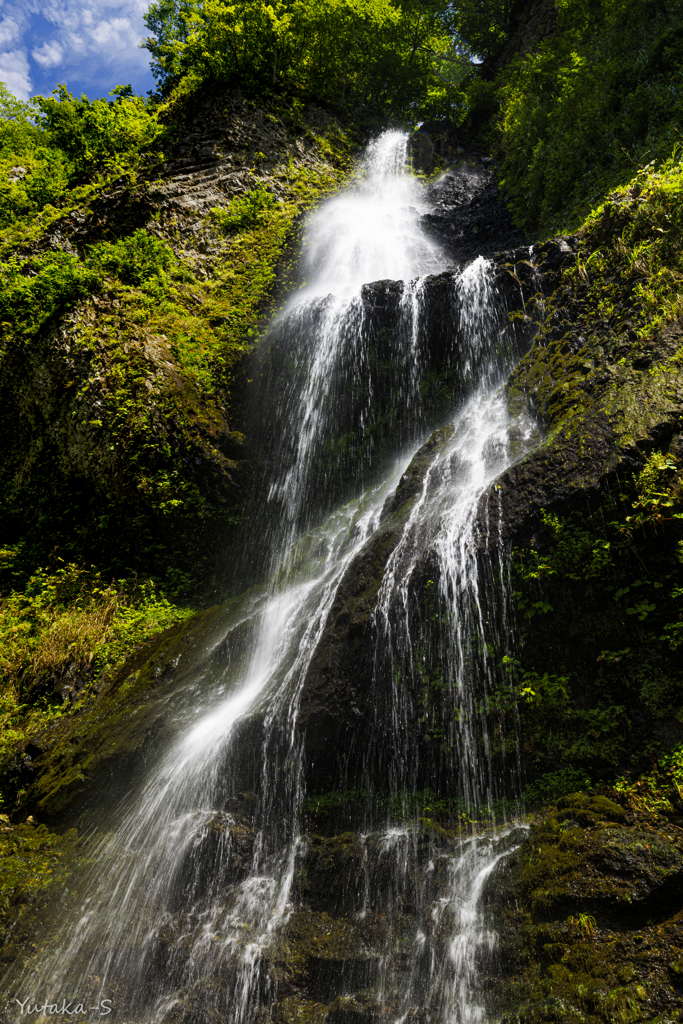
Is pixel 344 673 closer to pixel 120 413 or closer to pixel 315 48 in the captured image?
pixel 120 413

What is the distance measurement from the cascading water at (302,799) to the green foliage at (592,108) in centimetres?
495

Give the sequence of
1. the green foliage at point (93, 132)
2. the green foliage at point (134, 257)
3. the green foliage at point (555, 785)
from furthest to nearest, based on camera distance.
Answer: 1. the green foliage at point (93, 132)
2. the green foliage at point (134, 257)
3. the green foliage at point (555, 785)

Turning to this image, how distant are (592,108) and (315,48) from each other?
35.3ft

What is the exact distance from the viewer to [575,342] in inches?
265

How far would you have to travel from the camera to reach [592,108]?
11.3m

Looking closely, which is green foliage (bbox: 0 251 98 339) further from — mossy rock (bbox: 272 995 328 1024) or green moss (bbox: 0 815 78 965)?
mossy rock (bbox: 272 995 328 1024)

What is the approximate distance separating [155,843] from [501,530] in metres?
4.82

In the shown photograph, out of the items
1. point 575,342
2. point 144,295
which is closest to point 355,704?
point 575,342

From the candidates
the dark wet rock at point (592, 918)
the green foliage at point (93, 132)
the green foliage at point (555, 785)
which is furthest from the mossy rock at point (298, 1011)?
the green foliage at point (93, 132)

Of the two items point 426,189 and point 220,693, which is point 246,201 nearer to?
point 426,189

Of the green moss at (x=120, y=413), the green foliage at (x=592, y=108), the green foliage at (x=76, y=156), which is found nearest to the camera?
the green moss at (x=120, y=413)

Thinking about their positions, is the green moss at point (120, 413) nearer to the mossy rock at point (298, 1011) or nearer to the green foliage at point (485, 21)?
the mossy rock at point (298, 1011)

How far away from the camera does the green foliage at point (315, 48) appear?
14891 millimetres

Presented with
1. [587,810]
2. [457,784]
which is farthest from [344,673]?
[587,810]
